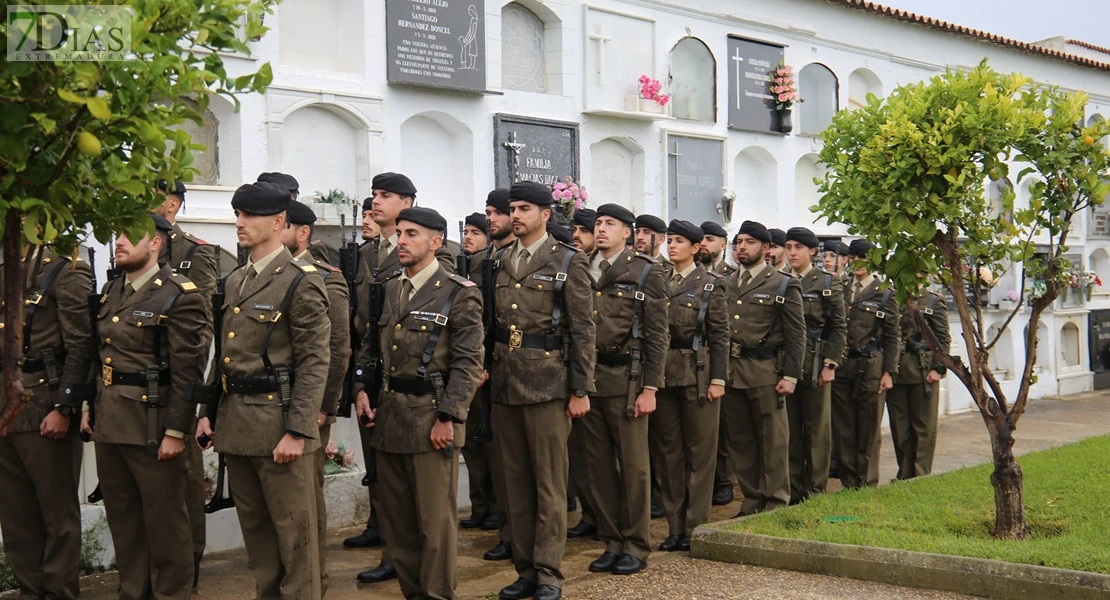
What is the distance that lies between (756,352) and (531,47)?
484 centimetres

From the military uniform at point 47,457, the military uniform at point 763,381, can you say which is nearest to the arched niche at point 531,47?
the military uniform at point 763,381

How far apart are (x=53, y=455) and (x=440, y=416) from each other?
217cm

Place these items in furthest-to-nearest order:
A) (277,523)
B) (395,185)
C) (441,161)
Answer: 1. (441,161)
2. (395,185)
3. (277,523)

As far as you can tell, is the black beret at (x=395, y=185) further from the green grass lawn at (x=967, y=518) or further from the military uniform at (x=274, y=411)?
the green grass lawn at (x=967, y=518)

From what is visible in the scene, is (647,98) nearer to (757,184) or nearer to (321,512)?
A: (757,184)

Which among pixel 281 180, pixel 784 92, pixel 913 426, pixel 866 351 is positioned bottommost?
pixel 913 426

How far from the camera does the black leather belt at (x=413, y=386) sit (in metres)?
5.79

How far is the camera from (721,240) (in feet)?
30.1

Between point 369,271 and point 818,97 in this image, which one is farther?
point 818,97

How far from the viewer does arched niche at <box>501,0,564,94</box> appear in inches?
469

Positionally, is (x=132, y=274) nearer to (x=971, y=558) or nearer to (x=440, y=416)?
(x=440, y=416)

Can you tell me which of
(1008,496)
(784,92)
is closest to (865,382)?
(1008,496)

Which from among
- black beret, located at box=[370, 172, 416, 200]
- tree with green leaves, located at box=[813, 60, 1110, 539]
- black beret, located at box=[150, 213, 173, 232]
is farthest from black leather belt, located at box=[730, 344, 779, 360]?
black beret, located at box=[150, 213, 173, 232]

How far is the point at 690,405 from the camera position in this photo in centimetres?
802
